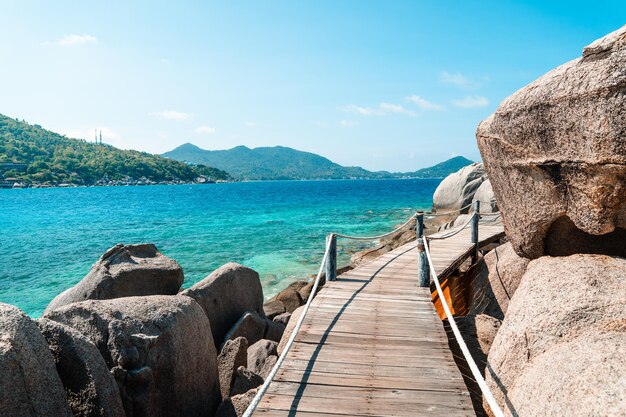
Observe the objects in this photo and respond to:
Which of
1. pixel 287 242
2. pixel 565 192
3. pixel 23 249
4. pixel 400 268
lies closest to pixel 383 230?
pixel 287 242

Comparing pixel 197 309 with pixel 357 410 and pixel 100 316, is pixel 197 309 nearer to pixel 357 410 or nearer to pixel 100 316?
pixel 100 316

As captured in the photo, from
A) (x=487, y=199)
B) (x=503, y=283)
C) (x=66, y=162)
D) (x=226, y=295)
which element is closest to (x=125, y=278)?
(x=226, y=295)

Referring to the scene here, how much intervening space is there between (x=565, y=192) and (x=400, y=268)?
602 cm

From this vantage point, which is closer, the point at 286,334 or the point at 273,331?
the point at 286,334

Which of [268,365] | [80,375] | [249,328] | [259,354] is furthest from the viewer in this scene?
[249,328]

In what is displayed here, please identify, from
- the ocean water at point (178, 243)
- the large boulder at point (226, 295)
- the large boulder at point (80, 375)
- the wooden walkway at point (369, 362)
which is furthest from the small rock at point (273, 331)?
the ocean water at point (178, 243)

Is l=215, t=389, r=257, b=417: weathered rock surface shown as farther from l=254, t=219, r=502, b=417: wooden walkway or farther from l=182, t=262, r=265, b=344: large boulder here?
l=182, t=262, r=265, b=344: large boulder

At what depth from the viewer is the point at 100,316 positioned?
→ 5.52m

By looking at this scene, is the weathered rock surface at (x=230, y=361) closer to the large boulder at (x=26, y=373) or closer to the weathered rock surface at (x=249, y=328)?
the weathered rock surface at (x=249, y=328)

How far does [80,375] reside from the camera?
4504 millimetres

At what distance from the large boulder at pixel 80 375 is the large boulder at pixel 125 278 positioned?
16.2 ft

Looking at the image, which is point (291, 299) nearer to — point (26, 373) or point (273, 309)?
point (273, 309)

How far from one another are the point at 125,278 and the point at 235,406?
5.12 metres

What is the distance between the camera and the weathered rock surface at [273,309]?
A: 1369cm
